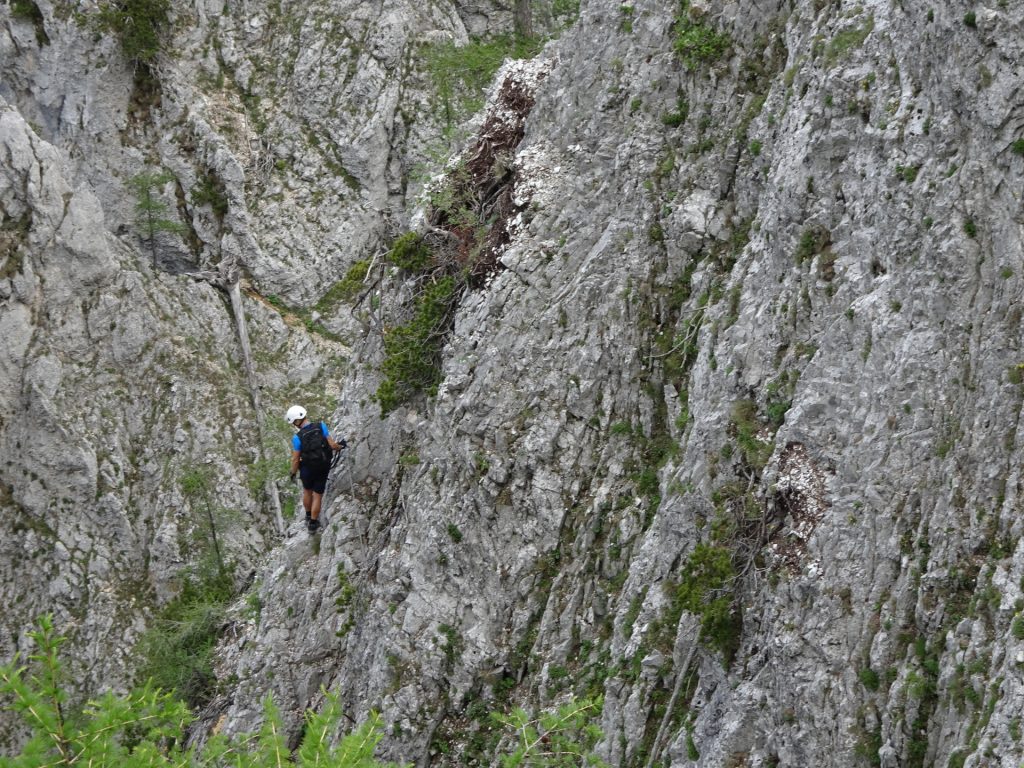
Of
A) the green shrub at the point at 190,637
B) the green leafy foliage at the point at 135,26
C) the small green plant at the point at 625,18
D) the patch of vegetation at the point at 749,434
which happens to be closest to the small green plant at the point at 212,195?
the green leafy foliage at the point at 135,26

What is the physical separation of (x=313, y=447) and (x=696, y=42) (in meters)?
8.87

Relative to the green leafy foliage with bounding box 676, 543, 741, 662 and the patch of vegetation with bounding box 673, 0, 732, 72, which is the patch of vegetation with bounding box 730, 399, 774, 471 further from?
the patch of vegetation with bounding box 673, 0, 732, 72

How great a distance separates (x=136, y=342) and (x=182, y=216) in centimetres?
487

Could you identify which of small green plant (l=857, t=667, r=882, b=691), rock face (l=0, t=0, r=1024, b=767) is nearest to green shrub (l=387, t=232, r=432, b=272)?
rock face (l=0, t=0, r=1024, b=767)

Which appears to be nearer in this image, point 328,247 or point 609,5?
point 609,5

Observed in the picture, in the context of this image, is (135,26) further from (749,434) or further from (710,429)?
(749,434)

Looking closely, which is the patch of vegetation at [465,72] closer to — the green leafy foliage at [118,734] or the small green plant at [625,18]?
the small green plant at [625,18]

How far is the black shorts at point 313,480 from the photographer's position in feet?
53.6

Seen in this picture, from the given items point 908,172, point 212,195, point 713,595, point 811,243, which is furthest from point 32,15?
point 713,595

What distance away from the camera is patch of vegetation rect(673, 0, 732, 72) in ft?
42.6

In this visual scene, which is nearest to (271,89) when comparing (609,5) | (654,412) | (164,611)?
(164,611)

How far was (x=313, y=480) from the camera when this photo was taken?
16.5m

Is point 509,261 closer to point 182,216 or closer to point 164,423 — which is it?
point 164,423

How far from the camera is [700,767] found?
9094mm
